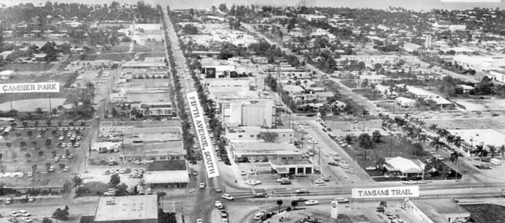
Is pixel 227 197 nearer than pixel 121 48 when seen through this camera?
Yes

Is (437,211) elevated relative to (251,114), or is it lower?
lower

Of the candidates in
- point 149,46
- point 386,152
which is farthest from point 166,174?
point 149,46

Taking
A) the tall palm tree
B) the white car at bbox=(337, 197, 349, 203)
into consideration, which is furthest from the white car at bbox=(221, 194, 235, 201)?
the tall palm tree

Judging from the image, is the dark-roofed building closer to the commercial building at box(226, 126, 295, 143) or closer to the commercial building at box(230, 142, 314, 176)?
the commercial building at box(230, 142, 314, 176)

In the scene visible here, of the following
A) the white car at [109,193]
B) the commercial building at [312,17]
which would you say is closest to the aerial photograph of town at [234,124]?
the white car at [109,193]

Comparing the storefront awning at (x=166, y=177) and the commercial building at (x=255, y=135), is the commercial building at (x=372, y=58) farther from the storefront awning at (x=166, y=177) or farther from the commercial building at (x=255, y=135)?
the storefront awning at (x=166, y=177)

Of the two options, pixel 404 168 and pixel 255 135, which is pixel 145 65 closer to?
pixel 255 135

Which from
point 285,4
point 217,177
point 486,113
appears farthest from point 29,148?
point 285,4

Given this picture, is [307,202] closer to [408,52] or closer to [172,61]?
[172,61]
